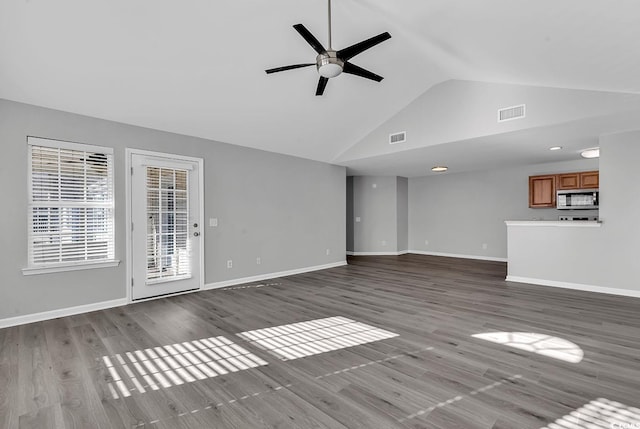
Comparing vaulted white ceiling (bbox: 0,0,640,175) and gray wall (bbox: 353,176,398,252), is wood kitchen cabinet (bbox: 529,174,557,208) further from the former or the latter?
gray wall (bbox: 353,176,398,252)

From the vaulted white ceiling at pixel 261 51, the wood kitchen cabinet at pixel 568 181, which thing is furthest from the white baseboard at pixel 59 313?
the wood kitchen cabinet at pixel 568 181

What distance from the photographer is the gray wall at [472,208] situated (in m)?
7.68

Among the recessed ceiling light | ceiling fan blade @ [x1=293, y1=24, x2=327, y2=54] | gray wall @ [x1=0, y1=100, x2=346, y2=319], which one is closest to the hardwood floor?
gray wall @ [x1=0, y1=100, x2=346, y2=319]

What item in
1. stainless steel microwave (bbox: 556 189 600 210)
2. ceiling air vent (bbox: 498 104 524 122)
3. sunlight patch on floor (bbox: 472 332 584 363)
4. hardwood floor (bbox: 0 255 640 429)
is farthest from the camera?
stainless steel microwave (bbox: 556 189 600 210)

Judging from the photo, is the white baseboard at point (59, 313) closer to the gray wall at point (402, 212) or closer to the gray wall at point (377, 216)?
the gray wall at point (377, 216)

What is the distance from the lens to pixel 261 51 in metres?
3.58

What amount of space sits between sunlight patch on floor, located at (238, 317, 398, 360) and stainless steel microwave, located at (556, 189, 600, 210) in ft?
20.2

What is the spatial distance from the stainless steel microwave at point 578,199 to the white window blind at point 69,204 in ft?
28.8

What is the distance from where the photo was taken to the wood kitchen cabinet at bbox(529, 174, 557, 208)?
7083mm

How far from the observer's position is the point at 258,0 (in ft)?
9.55

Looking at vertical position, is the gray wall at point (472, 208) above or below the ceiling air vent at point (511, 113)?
below

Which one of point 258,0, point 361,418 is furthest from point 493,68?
point 361,418

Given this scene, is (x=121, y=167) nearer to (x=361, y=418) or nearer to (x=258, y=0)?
(x=258, y=0)

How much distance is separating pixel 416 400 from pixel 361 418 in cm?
42
